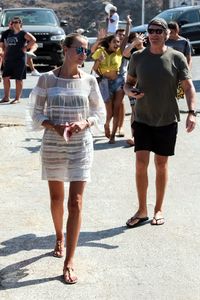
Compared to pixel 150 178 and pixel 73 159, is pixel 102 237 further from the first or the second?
pixel 150 178

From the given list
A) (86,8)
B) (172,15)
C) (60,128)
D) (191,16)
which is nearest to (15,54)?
(60,128)

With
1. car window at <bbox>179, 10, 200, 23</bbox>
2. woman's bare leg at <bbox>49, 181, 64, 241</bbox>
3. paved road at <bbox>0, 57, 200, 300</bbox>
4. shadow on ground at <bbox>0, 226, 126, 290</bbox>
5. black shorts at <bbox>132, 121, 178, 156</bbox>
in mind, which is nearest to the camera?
paved road at <bbox>0, 57, 200, 300</bbox>

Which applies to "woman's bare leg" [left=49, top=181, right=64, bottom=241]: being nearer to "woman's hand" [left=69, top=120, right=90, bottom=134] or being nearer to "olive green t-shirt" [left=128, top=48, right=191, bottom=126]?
"woman's hand" [left=69, top=120, right=90, bottom=134]

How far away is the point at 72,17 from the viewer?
235 ft

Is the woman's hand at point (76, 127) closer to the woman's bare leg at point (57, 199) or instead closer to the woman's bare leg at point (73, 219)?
the woman's bare leg at point (73, 219)

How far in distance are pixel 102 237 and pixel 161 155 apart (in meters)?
0.91

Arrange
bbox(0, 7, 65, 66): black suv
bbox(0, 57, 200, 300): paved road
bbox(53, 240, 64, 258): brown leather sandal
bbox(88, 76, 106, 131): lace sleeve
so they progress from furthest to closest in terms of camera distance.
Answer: bbox(0, 7, 65, 66): black suv, bbox(53, 240, 64, 258): brown leather sandal, bbox(88, 76, 106, 131): lace sleeve, bbox(0, 57, 200, 300): paved road

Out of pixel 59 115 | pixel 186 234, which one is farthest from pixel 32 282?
pixel 186 234

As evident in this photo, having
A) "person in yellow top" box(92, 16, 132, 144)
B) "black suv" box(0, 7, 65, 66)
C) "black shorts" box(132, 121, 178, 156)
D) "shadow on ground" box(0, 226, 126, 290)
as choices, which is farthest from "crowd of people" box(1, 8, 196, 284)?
"black suv" box(0, 7, 65, 66)

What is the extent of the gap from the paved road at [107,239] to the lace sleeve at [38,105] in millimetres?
1099

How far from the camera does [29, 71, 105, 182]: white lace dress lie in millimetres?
4570

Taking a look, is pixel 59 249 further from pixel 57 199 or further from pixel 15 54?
pixel 15 54

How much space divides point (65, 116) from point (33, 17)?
14.4 metres

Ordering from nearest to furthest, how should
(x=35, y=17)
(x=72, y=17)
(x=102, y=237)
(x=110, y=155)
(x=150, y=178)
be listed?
(x=102, y=237) → (x=150, y=178) → (x=110, y=155) → (x=35, y=17) → (x=72, y=17)
